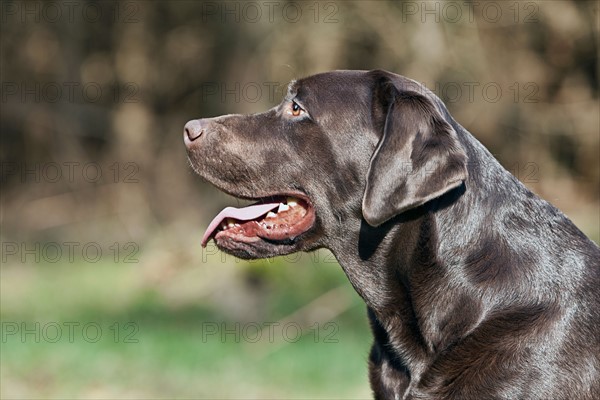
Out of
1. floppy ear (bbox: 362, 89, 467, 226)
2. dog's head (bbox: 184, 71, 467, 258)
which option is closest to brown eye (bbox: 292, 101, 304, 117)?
dog's head (bbox: 184, 71, 467, 258)

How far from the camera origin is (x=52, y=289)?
46.1ft

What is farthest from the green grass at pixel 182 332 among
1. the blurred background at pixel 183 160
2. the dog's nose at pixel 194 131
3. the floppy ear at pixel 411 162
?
the floppy ear at pixel 411 162

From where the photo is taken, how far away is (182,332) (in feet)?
37.0

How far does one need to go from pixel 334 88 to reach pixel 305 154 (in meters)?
0.34

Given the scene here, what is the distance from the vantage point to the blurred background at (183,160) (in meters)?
9.20

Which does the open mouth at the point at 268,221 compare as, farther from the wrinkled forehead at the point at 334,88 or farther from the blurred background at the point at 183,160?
the blurred background at the point at 183,160

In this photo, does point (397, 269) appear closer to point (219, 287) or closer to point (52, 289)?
point (219, 287)

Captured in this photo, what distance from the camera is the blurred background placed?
9.20m

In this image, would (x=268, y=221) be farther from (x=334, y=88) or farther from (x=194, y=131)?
(x=334, y=88)

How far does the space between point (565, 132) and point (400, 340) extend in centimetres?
1301

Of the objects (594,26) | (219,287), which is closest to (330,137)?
(219,287)

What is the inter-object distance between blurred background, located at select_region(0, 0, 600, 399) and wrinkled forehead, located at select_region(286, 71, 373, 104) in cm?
213

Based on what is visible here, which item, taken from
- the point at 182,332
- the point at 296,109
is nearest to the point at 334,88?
the point at 296,109

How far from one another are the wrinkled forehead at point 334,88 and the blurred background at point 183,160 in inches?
83.7
